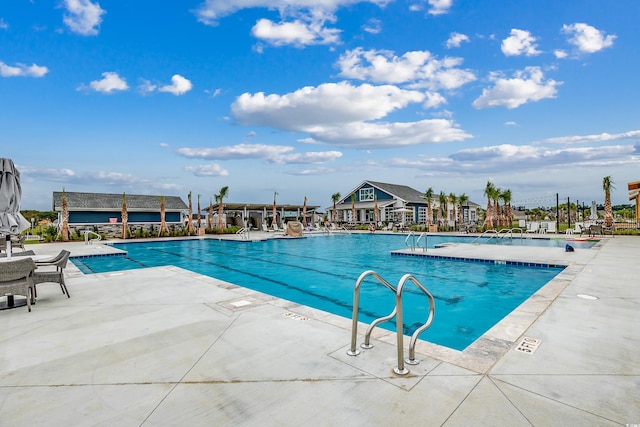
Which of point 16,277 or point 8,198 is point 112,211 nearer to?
point 8,198

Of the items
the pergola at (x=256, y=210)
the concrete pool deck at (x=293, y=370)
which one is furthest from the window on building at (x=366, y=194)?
the concrete pool deck at (x=293, y=370)

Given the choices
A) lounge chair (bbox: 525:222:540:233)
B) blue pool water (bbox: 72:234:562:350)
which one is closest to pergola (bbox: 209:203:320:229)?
blue pool water (bbox: 72:234:562:350)

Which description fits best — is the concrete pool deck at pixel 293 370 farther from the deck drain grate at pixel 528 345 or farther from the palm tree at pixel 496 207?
the palm tree at pixel 496 207

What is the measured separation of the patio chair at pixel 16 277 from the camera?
5023 millimetres

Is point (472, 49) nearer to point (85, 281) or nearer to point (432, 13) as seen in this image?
point (432, 13)

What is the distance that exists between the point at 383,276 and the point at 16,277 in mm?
8403

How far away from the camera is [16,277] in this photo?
16.9 ft

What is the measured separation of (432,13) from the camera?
15.2 metres

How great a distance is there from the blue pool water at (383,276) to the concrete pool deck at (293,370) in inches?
56.6

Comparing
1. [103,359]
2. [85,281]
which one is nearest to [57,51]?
[85,281]

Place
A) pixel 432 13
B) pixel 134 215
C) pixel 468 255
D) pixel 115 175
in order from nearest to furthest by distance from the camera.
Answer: pixel 468 255 < pixel 432 13 < pixel 134 215 < pixel 115 175

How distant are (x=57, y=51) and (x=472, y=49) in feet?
68.1

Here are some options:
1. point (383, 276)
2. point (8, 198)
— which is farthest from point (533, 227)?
point (8, 198)

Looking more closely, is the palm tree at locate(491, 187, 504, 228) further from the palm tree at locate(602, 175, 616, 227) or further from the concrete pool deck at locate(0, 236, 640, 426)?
the concrete pool deck at locate(0, 236, 640, 426)
